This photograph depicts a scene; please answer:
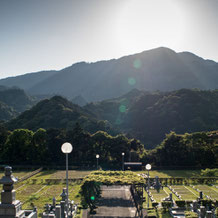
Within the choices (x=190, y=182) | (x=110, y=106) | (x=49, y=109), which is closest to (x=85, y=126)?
(x=49, y=109)

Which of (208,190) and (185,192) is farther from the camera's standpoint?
(208,190)

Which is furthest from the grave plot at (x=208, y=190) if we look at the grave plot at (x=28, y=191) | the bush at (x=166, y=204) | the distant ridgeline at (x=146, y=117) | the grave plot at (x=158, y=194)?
the distant ridgeline at (x=146, y=117)

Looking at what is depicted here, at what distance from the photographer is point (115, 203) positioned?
80.4 feet

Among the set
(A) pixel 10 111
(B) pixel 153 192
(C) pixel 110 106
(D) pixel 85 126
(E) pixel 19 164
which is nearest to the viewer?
(B) pixel 153 192

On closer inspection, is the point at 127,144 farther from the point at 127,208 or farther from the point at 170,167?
the point at 127,208

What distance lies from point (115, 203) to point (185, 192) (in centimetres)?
1002

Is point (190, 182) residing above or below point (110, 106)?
below

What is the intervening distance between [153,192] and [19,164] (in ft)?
99.3

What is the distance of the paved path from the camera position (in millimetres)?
21406

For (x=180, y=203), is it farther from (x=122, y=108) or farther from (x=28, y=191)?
(x=122, y=108)

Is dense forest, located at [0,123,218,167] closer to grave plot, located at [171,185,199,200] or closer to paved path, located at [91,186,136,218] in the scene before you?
grave plot, located at [171,185,199,200]

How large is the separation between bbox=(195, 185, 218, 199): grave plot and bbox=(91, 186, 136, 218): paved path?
9.24 metres

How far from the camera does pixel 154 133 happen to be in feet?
360

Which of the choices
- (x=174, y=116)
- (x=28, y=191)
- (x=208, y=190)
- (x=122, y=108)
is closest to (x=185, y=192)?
(x=208, y=190)
